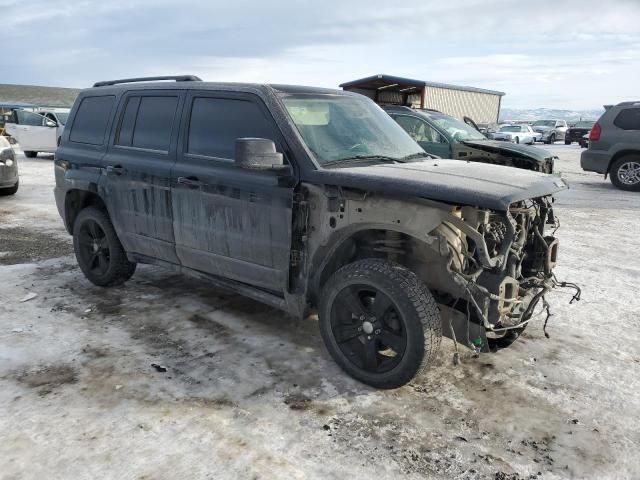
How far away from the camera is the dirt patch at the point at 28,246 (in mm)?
6240

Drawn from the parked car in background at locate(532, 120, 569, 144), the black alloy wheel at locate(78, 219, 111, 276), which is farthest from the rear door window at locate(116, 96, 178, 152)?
the parked car in background at locate(532, 120, 569, 144)

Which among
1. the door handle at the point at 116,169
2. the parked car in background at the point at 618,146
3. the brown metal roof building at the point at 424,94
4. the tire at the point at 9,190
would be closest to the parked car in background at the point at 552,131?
the brown metal roof building at the point at 424,94

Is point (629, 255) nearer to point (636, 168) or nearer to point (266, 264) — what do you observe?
point (266, 264)

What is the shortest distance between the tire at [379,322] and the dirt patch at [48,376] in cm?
169

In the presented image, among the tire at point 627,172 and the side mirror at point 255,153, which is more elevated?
the side mirror at point 255,153

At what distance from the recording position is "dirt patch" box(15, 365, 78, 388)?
3371 mm

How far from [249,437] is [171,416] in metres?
0.50

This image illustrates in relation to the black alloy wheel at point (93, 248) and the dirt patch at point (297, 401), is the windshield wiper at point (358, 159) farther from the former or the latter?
the black alloy wheel at point (93, 248)

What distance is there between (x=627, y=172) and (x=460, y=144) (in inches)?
207

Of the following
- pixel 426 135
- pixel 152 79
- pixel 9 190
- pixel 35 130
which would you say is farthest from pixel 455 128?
pixel 35 130

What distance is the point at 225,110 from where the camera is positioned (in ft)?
13.2

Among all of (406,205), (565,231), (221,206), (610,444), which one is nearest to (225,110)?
(221,206)

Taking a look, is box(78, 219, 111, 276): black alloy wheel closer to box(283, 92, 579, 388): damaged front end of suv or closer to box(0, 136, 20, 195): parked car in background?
box(283, 92, 579, 388): damaged front end of suv

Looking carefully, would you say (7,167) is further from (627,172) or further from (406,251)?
(627,172)
